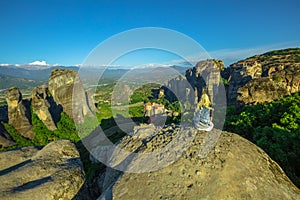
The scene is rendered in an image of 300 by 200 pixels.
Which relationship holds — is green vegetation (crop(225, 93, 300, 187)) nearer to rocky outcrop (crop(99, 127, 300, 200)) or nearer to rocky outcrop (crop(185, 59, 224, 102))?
rocky outcrop (crop(99, 127, 300, 200))

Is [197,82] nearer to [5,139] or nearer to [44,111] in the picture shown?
[44,111]

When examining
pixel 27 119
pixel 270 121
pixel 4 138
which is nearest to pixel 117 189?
pixel 270 121

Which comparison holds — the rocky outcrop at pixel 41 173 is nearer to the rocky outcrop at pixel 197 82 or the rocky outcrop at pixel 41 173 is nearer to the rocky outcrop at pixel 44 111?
the rocky outcrop at pixel 44 111

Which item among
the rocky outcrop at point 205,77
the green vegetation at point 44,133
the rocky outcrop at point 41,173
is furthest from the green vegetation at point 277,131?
the green vegetation at point 44,133

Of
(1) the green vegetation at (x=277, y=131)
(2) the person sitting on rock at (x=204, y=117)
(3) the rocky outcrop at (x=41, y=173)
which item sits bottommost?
(1) the green vegetation at (x=277, y=131)

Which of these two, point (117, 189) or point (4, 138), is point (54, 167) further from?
point (4, 138)

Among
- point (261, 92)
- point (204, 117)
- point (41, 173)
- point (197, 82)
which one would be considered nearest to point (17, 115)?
point (41, 173)
